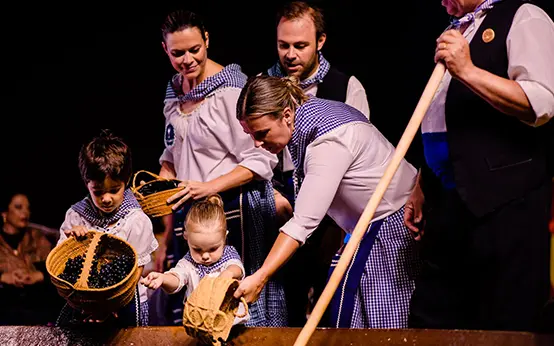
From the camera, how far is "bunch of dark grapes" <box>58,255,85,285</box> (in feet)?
10.4

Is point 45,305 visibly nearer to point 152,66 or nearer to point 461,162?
point 152,66

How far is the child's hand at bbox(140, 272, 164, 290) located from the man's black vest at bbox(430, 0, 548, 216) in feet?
3.45

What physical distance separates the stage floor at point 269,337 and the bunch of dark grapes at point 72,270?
168mm

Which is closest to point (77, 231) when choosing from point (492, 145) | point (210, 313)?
point (210, 313)

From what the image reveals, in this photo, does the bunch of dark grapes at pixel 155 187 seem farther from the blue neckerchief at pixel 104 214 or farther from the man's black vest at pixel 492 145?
the man's black vest at pixel 492 145

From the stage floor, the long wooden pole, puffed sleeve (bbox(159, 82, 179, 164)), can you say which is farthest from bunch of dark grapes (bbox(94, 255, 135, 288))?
puffed sleeve (bbox(159, 82, 179, 164))

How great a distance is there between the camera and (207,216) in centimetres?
352

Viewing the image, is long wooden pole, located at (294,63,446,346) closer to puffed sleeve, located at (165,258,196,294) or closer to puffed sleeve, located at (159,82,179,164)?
puffed sleeve, located at (165,258,196,294)

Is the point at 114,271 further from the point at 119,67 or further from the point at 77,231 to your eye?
the point at 119,67

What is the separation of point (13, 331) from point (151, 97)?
248cm

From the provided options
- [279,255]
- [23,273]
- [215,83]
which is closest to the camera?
[279,255]

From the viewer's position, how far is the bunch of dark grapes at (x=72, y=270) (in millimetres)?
3166

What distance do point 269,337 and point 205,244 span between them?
1.83 ft

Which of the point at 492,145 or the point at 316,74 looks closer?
the point at 492,145
